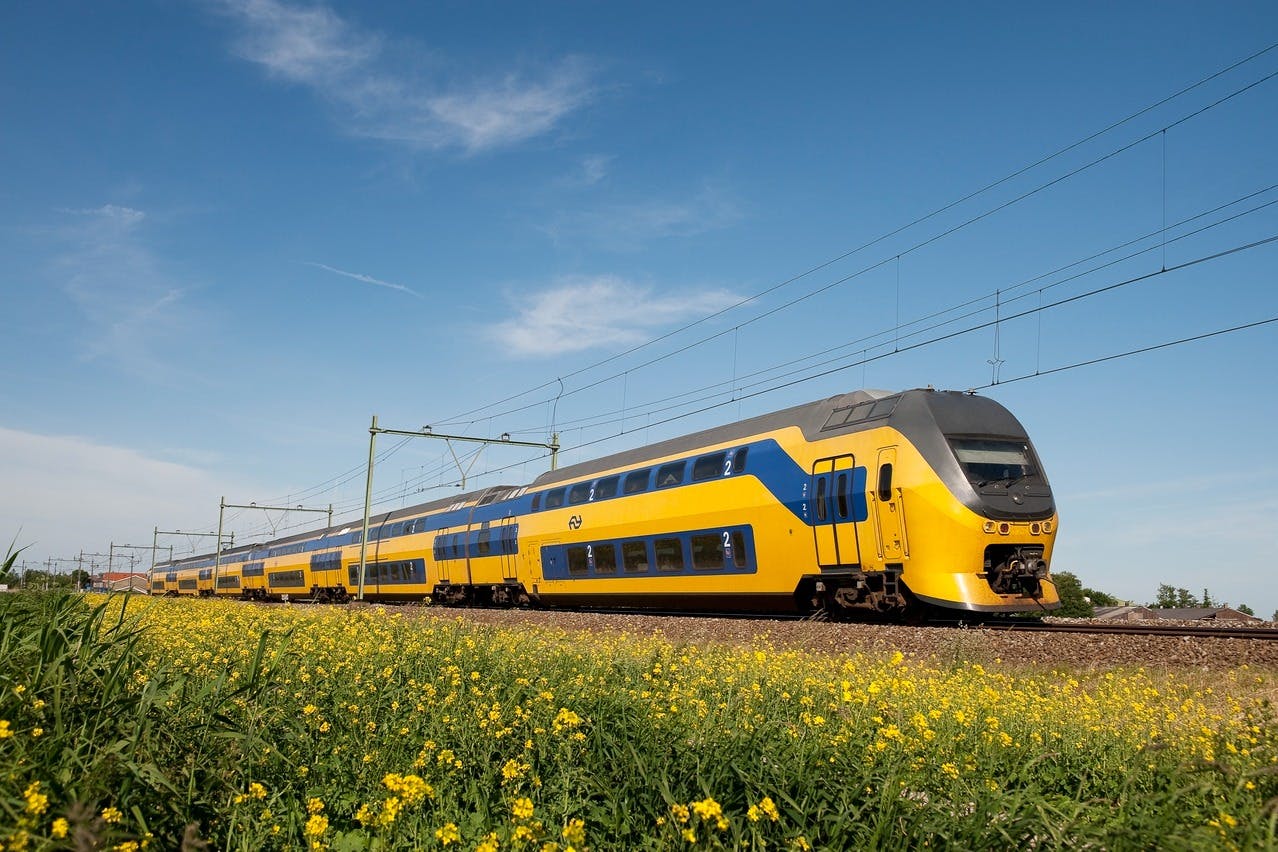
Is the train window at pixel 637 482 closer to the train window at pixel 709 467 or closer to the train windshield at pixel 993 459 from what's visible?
the train window at pixel 709 467

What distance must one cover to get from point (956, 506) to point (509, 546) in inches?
696

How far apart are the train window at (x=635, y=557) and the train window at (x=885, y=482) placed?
25.6ft

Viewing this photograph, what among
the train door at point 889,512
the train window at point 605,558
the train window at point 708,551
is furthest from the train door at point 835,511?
the train window at point 605,558

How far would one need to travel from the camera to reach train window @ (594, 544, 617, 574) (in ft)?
77.6

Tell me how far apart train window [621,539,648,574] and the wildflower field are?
→ 1426 centimetres

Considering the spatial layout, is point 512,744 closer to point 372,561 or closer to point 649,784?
point 649,784

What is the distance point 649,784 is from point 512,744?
1.44m

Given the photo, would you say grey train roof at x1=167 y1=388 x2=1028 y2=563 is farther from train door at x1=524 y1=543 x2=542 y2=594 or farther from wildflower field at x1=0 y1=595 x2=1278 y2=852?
wildflower field at x1=0 y1=595 x2=1278 y2=852

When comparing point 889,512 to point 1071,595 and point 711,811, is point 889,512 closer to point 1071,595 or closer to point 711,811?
point 711,811

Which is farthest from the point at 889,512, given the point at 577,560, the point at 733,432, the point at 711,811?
the point at 711,811

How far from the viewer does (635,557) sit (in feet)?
74.3

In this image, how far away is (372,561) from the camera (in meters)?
41.4

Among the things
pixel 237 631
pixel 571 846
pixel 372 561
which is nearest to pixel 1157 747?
pixel 571 846

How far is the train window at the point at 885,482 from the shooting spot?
51.4 ft
